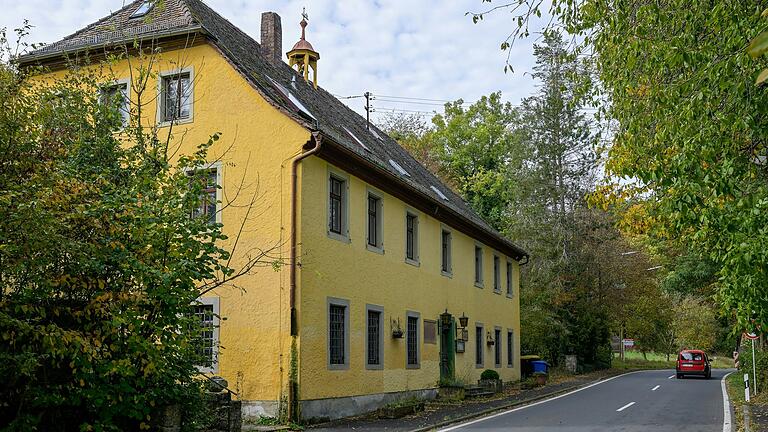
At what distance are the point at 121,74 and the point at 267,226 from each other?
17.8ft

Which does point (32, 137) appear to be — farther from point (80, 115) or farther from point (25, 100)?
point (80, 115)

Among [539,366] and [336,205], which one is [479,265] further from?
[336,205]

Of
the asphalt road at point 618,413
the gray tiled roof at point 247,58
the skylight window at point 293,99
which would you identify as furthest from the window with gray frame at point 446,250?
the skylight window at point 293,99

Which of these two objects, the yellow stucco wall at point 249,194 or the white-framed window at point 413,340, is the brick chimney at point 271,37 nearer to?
the yellow stucco wall at point 249,194

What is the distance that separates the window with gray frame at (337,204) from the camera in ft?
64.7

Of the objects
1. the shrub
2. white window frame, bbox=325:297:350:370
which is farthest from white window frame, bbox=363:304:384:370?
the shrub

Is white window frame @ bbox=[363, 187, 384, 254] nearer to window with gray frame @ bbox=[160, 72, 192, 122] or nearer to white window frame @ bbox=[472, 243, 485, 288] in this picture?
window with gray frame @ bbox=[160, 72, 192, 122]

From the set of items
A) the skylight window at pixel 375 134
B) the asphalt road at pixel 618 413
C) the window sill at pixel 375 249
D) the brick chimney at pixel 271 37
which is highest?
the brick chimney at pixel 271 37

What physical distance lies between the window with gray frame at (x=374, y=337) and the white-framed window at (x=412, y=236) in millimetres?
2954

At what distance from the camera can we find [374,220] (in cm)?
2194

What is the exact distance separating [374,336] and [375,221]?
119 inches

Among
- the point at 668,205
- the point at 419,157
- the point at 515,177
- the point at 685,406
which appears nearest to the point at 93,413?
the point at 668,205

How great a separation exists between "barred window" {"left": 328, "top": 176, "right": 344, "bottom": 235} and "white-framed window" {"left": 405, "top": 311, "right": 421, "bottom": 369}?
4643 millimetres

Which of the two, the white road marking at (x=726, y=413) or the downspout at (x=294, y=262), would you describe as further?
the downspout at (x=294, y=262)
